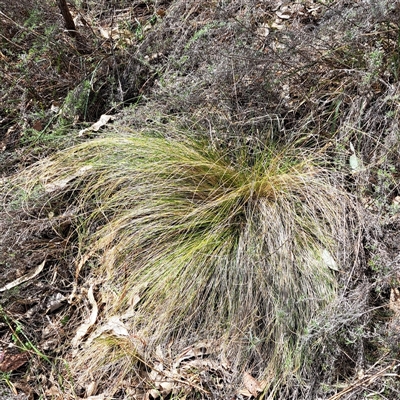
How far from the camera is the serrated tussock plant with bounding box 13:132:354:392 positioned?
219 centimetres

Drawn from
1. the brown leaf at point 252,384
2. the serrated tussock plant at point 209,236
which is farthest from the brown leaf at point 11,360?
the brown leaf at point 252,384

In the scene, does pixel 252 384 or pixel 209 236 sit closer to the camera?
pixel 252 384

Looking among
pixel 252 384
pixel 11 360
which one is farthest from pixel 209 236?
pixel 11 360

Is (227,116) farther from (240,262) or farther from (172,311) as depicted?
(172,311)

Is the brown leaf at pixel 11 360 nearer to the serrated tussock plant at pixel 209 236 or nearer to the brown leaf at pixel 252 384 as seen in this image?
the serrated tussock plant at pixel 209 236

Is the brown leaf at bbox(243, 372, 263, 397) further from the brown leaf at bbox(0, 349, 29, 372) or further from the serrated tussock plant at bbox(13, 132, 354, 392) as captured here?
the brown leaf at bbox(0, 349, 29, 372)

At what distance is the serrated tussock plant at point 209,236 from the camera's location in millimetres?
2193

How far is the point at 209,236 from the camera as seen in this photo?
2.38 m

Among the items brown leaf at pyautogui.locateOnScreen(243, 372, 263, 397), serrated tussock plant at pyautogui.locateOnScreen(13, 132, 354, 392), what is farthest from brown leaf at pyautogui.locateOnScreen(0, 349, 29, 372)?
brown leaf at pyautogui.locateOnScreen(243, 372, 263, 397)

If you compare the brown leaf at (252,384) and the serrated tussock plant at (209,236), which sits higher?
the serrated tussock plant at (209,236)

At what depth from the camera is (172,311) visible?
227 centimetres

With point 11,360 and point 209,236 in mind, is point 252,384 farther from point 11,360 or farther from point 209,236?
point 11,360

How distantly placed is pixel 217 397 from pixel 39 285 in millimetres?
1098

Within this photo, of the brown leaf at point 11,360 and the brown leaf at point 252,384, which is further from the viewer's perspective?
the brown leaf at point 11,360
